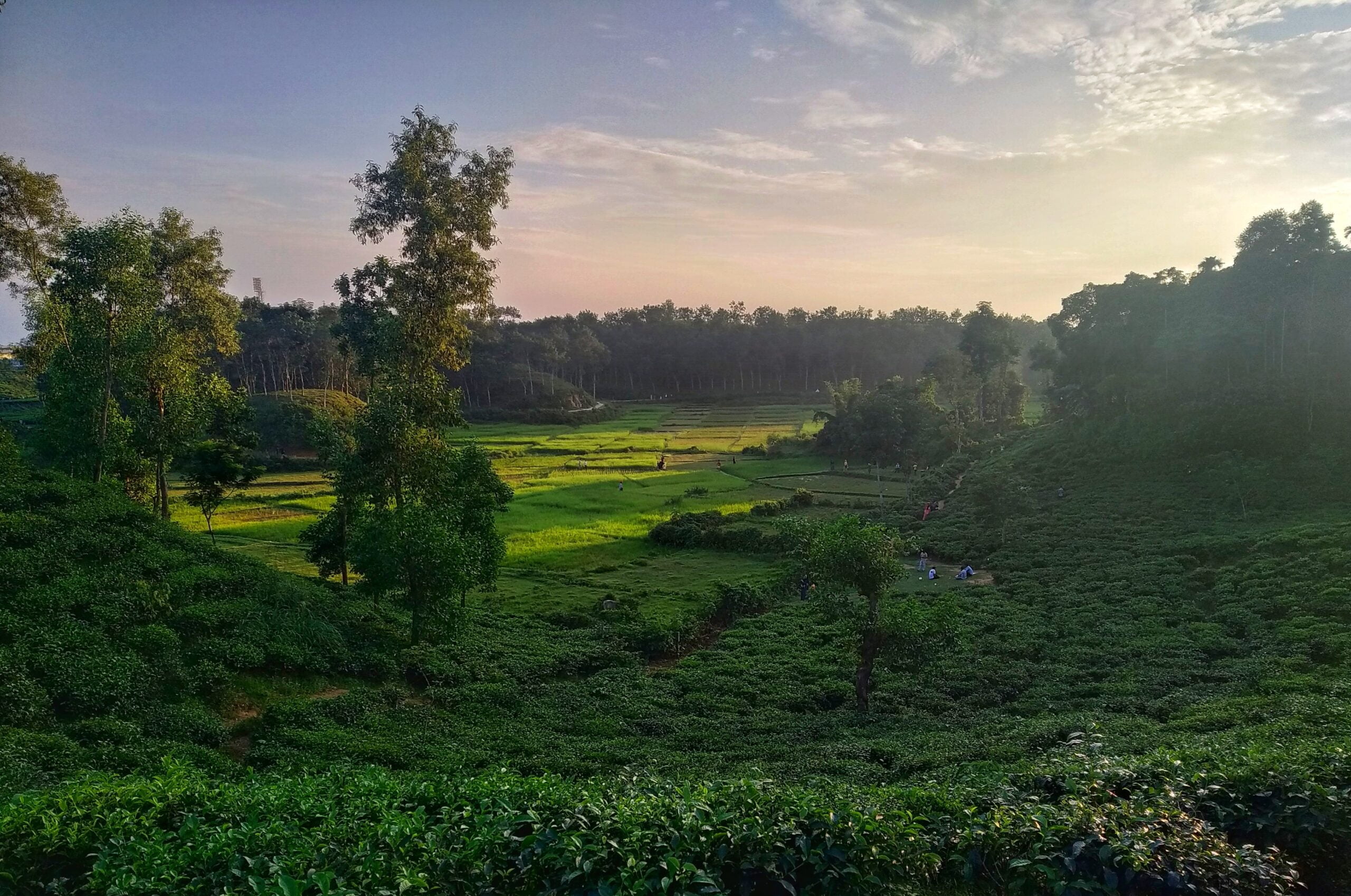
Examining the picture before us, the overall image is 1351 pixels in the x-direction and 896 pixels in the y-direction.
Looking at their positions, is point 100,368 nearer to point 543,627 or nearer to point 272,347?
point 543,627

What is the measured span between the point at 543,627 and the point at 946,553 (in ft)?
83.3

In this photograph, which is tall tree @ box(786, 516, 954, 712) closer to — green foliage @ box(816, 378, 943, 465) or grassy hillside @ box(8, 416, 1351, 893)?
grassy hillside @ box(8, 416, 1351, 893)

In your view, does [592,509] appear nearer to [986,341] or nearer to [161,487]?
[161,487]

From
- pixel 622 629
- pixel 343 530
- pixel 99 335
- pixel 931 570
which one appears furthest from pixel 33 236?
pixel 931 570

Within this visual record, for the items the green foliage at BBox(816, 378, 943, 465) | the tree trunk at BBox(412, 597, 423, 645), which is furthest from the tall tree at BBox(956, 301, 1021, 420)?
the tree trunk at BBox(412, 597, 423, 645)

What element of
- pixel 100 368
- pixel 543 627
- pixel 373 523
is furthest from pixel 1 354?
pixel 543 627

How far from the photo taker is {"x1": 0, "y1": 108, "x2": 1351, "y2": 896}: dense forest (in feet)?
25.6

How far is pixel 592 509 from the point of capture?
180 ft

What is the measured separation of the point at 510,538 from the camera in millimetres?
45188

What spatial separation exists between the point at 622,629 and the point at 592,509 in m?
25.2

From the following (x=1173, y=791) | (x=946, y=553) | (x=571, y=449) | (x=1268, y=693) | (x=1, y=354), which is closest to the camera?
(x=1173, y=791)

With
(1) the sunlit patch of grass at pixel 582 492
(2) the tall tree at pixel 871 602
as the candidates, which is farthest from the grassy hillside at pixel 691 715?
(2) the tall tree at pixel 871 602

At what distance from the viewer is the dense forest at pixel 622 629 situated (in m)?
7.82

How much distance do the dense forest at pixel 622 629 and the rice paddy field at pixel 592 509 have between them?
1.54 feet
